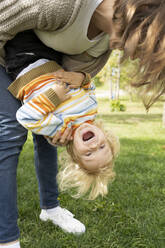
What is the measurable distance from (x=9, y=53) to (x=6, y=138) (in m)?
0.50

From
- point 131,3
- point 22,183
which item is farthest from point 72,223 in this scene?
point 131,3

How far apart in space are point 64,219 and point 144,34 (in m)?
1.56

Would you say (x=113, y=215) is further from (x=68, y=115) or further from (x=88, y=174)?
(x=68, y=115)

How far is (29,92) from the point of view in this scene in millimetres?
1824

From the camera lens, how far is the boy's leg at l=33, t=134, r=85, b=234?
2.30 meters

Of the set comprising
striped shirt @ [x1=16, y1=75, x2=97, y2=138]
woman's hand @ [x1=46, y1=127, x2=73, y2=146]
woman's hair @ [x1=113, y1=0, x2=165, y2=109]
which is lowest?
woman's hand @ [x1=46, y1=127, x2=73, y2=146]

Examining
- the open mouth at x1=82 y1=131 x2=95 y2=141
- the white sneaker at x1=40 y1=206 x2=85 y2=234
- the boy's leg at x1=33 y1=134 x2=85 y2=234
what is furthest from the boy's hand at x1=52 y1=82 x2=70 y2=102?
the white sneaker at x1=40 y1=206 x2=85 y2=234

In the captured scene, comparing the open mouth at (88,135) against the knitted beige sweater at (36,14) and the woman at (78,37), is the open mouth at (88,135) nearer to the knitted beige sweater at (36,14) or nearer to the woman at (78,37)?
the woman at (78,37)

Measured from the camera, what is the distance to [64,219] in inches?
92.8

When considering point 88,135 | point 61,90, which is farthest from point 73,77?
point 88,135

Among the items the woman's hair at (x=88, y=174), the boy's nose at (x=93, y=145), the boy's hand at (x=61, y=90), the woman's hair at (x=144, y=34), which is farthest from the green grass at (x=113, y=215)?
the woman's hair at (x=144, y=34)

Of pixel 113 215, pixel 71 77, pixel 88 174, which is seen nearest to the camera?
pixel 71 77

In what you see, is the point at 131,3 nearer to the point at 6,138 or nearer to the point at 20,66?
the point at 20,66

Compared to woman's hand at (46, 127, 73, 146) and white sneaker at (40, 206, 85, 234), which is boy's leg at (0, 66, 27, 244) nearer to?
woman's hand at (46, 127, 73, 146)
